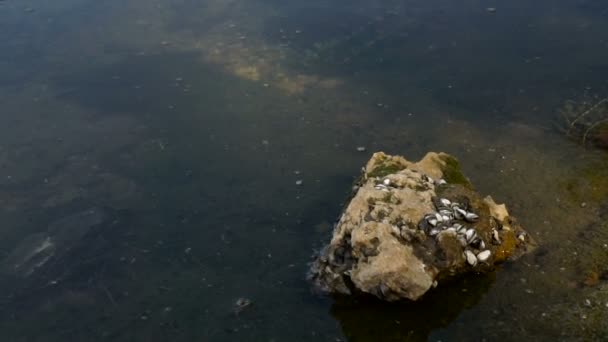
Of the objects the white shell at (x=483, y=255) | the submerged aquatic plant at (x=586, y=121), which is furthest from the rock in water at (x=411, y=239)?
the submerged aquatic plant at (x=586, y=121)

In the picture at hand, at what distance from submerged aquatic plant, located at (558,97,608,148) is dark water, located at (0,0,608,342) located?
15 centimetres

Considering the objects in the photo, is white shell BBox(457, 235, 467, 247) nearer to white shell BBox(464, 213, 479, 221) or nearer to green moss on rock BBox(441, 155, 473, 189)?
white shell BBox(464, 213, 479, 221)

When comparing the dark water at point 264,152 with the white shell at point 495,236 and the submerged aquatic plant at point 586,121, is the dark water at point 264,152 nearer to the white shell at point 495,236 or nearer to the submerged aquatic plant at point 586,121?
the submerged aquatic plant at point 586,121

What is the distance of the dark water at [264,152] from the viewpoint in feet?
20.0

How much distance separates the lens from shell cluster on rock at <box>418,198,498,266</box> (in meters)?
6.11

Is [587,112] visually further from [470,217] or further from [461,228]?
[461,228]

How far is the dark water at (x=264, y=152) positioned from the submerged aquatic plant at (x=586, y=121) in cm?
15

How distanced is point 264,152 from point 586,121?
4.10 m

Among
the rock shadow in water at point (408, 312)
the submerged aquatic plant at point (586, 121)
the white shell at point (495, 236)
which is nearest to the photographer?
the rock shadow in water at point (408, 312)

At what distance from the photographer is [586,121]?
819cm

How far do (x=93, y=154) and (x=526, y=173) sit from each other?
5456mm

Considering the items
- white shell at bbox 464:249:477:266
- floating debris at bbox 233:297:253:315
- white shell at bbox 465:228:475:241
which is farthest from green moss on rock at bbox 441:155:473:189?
floating debris at bbox 233:297:253:315

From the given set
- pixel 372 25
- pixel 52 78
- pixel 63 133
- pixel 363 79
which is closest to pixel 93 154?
pixel 63 133

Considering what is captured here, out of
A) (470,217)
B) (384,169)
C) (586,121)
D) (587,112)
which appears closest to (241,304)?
(384,169)
